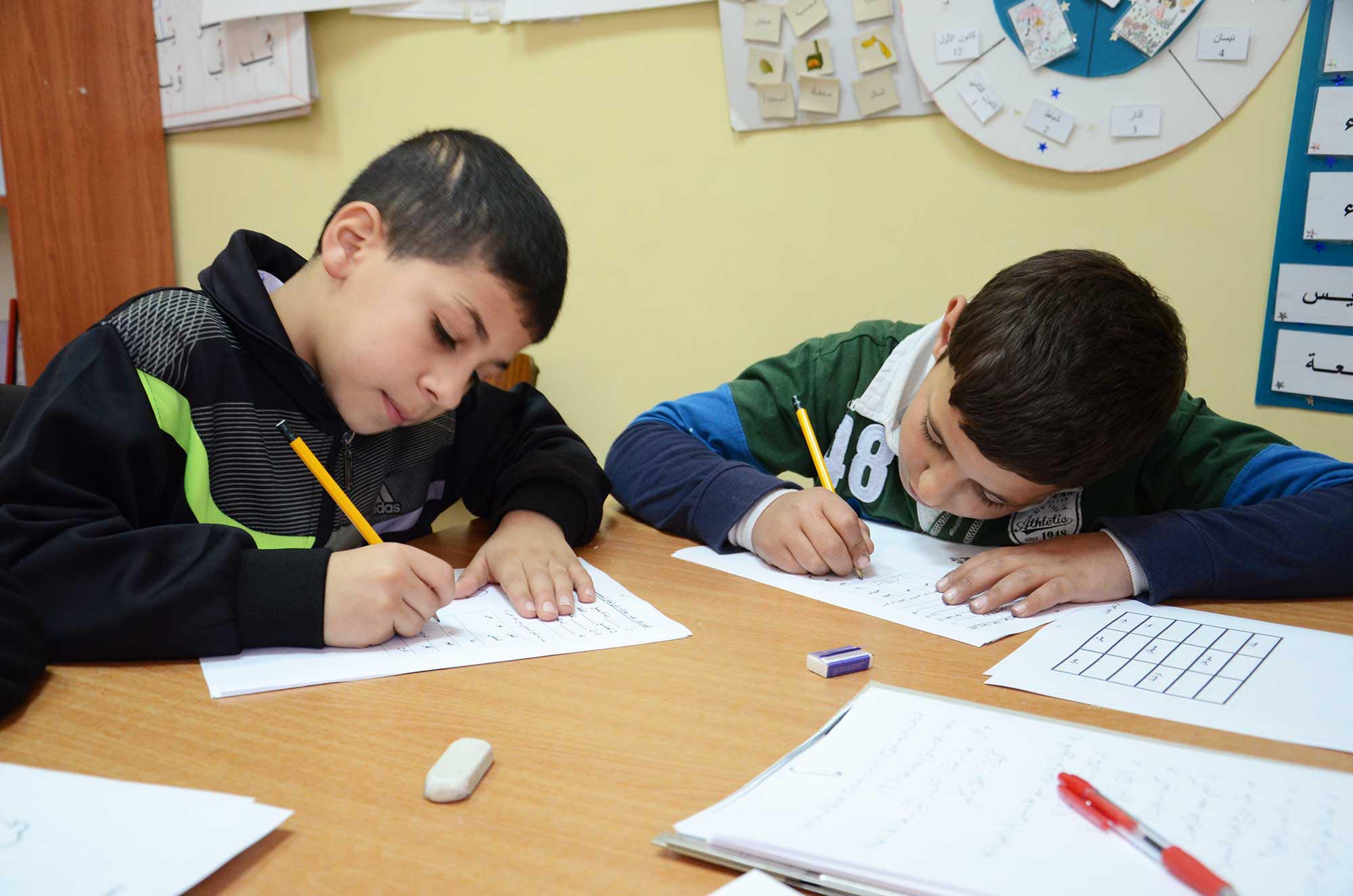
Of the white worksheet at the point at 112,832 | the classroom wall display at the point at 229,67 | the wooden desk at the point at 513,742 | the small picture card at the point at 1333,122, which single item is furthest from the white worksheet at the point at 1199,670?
the classroom wall display at the point at 229,67

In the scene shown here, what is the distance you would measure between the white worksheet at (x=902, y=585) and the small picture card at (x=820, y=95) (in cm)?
88

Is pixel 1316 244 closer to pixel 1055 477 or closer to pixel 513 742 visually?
pixel 1055 477

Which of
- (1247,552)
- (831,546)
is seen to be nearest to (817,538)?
(831,546)

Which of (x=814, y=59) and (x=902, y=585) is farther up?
(x=814, y=59)

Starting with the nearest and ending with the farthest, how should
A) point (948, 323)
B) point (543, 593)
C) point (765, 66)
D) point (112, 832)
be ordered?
point (112, 832) < point (543, 593) < point (948, 323) < point (765, 66)

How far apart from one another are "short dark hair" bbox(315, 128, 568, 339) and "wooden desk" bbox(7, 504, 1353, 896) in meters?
0.35

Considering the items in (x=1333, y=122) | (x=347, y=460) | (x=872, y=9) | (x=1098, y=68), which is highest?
(x=872, y=9)

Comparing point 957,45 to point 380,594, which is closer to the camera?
point 380,594

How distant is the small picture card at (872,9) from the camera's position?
5.12 feet

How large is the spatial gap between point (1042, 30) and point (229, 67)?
5.60ft

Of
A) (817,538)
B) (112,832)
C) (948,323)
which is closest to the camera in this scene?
(112,832)

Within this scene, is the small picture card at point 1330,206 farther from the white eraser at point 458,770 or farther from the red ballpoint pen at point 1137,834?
the white eraser at point 458,770

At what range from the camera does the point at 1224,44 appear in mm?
1347

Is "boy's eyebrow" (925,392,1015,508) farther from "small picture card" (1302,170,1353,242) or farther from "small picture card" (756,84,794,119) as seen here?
"small picture card" (756,84,794,119)
